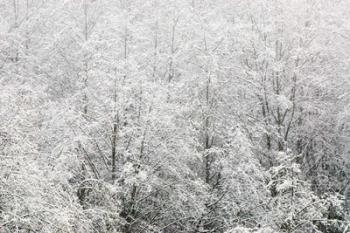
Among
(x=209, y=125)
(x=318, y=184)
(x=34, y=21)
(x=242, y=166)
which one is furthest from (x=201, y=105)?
(x=34, y=21)

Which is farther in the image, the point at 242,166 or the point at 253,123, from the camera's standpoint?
the point at 253,123

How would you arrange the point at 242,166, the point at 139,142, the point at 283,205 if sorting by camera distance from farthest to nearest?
the point at 242,166, the point at 139,142, the point at 283,205

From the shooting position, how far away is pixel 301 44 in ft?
53.9

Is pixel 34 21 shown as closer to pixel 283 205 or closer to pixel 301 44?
pixel 301 44

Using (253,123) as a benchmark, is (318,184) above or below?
below

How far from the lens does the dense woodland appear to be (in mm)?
10953

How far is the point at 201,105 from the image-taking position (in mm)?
14625

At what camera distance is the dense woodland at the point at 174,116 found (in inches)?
431

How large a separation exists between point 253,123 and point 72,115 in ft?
21.4

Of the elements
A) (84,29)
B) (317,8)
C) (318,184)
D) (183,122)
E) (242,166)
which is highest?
(317,8)

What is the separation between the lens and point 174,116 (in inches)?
540

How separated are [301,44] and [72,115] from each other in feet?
26.8

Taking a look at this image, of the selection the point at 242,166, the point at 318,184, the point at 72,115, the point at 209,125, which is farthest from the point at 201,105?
the point at 318,184

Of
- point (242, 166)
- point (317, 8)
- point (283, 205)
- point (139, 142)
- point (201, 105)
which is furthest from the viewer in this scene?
point (317, 8)
